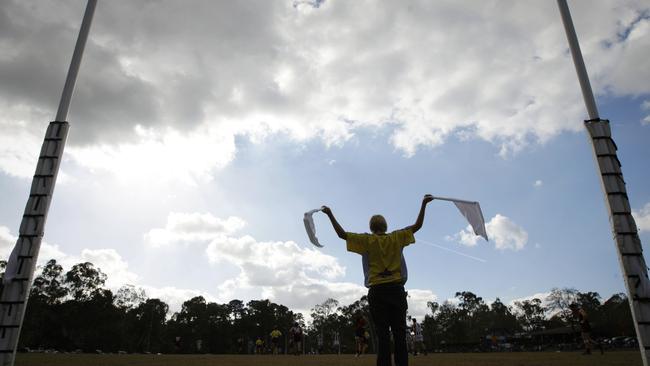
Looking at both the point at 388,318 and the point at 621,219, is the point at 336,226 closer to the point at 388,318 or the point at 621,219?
the point at 388,318

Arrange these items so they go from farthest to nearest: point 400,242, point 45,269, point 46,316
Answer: point 45,269, point 46,316, point 400,242

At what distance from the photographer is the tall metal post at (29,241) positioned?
17.6 feet

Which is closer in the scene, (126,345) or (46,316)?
(46,316)

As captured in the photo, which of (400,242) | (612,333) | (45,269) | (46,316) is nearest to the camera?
(400,242)

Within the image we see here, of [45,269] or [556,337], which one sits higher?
[45,269]

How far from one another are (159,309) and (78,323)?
2998 centimetres

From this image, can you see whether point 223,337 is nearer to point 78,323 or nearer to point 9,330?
point 78,323

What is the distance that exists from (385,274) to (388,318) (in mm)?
478

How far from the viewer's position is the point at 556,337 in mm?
79000

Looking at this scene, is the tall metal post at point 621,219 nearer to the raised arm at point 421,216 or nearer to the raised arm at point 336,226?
the raised arm at point 421,216

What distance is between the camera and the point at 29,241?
225 inches

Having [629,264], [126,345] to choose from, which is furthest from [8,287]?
[126,345]

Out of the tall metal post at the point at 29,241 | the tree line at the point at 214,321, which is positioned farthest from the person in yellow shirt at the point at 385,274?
the tree line at the point at 214,321

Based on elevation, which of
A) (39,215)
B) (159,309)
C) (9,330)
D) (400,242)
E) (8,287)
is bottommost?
(9,330)
